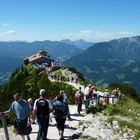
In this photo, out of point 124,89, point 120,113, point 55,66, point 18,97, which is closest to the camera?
point 18,97

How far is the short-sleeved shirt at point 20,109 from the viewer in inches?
528

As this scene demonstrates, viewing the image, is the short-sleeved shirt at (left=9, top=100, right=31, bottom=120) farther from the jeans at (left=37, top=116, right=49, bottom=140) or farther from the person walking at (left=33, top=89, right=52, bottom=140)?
the jeans at (left=37, top=116, right=49, bottom=140)

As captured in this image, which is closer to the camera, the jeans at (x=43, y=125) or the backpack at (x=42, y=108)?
the backpack at (x=42, y=108)

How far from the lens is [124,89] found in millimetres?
52750

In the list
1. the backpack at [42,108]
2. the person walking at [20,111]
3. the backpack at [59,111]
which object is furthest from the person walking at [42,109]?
the backpack at [59,111]

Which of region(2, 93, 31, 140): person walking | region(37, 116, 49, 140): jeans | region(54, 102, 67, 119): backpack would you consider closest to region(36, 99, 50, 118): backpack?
region(37, 116, 49, 140): jeans

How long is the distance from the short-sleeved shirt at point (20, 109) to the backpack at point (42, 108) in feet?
2.04

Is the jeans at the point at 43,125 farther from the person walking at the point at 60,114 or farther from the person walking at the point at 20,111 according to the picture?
the person walking at the point at 60,114

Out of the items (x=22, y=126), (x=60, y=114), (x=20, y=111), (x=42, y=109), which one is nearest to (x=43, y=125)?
(x=42, y=109)

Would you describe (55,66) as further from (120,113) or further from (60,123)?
(60,123)

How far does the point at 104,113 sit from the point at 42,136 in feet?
30.1

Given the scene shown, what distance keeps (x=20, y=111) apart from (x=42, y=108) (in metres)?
1.04

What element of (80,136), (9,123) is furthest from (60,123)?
(9,123)

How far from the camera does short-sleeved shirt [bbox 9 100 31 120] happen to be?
13.4 meters
